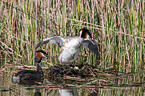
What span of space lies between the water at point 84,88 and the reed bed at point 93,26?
90 centimetres

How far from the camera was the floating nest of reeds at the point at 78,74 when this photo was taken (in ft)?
18.5

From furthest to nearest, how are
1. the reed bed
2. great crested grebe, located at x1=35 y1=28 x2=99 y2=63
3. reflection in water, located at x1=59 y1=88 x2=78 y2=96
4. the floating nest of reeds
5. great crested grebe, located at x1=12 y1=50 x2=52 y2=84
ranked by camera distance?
the reed bed → great crested grebe, located at x1=35 y1=28 x2=99 y2=63 → the floating nest of reeds → great crested grebe, located at x1=12 y1=50 x2=52 y2=84 → reflection in water, located at x1=59 y1=88 x2=78 y2=96

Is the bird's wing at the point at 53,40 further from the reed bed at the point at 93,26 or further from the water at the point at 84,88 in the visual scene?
the water at the point at 84,88

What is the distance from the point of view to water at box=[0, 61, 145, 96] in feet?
14.9

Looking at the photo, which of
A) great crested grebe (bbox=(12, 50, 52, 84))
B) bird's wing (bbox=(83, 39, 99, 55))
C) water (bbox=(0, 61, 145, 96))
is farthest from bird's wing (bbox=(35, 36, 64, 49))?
water (bbox=(0, 61, 145, 96))

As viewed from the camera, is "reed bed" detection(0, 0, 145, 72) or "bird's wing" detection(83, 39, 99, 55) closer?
"bird's wing" detection(83, 39, 99, 55)

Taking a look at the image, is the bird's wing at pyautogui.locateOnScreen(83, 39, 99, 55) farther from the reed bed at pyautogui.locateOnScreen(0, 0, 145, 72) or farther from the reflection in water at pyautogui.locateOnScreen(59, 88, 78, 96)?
the reflection in water at pyautogui.locateOnScreen(59, 88, 78, 96)

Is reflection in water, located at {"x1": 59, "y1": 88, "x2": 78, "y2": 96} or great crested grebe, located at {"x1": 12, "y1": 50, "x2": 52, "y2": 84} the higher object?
great crested grebe, located at {"x1": 12, "y1": 50, "x2": 52, "y2": 84}

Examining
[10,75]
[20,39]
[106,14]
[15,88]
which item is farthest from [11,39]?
[15,88]

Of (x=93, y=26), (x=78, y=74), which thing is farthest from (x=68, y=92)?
(x=93, y=26)

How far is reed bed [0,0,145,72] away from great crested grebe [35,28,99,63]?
314 millimetres

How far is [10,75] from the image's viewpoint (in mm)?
6000

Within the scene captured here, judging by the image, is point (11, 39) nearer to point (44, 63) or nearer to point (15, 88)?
point (44, 63)

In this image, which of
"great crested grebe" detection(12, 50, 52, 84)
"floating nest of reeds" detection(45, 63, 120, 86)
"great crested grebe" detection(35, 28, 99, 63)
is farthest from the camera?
"great crested grebe" detection(35, 28, 99, 63)
